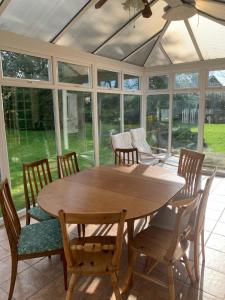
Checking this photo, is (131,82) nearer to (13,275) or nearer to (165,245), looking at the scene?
(165,245)

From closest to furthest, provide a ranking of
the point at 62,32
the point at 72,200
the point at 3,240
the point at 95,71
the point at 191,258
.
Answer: the point at 72,200 → the point at 191,258 → the point at 3,240 → the point at 62,32 → the point at 95,71

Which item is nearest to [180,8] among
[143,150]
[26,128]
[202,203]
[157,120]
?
[202,203]

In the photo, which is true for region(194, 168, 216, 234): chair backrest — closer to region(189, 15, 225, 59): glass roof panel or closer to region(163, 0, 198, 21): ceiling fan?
region(163, 0, 198, 21): ceiling fan

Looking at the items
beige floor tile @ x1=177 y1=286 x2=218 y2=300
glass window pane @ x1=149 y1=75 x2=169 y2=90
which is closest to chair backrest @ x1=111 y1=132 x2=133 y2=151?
glass window pane @ x1=149 y1=75 x2=169 y2=90

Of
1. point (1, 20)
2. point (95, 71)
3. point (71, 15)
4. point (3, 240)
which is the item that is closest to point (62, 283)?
point (3, 240)

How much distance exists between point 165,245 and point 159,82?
15.2 feet

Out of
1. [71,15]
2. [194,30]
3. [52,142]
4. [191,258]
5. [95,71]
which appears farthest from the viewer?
[95,71]

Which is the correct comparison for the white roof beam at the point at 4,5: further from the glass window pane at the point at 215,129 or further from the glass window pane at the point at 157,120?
the glass window pane at the point at 215,129

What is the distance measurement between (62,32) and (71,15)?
31 centimetres

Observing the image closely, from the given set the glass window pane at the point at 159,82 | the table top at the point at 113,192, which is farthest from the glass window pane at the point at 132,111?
the table top at the point at 113,192

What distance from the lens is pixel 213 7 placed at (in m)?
3.34

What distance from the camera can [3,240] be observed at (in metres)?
2.70

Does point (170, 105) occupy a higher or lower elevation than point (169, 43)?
lower

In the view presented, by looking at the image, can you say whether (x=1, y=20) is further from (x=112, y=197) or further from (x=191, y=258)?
(x=191, y=258)
